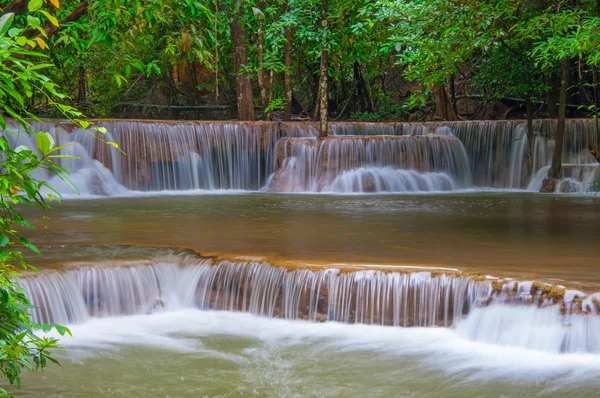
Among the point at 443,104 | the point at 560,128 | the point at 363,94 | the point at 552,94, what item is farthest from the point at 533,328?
the point at 363,94

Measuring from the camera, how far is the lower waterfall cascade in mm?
18859

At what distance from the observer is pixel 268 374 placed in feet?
21.3

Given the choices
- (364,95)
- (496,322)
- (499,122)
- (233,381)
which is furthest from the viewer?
(364,95)

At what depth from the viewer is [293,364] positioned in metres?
6.78

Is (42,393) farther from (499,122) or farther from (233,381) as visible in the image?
(499,122)

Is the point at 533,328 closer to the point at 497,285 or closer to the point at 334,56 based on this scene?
the point at 497,285

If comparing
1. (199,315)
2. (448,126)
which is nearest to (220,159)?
(448,126)

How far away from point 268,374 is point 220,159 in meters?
14.0

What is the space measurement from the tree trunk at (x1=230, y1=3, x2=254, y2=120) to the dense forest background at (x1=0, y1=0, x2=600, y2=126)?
0.11ft

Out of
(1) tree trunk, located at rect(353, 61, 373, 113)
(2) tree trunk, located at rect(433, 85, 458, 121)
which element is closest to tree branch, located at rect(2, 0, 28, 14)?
(2) tree trunk, located at rect(433, 85, 458, 121)

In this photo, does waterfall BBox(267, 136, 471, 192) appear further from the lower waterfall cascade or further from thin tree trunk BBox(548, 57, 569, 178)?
thin tree trunk BBox(548, 57, 569, 178)

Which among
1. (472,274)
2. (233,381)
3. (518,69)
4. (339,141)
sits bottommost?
(233,381)

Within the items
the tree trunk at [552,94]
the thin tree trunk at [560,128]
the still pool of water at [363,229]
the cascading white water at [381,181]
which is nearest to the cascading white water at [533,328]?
the still pool of water at [363,229]

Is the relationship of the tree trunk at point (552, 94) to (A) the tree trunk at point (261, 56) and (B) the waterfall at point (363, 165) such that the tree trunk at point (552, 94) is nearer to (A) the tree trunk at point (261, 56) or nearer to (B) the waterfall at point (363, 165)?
(B) the waterfall at point (363, 165)
